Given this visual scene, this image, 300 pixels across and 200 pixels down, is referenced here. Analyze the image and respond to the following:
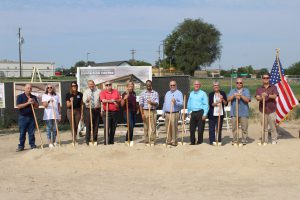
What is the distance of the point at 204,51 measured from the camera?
2324 inches

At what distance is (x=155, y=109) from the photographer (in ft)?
33.7

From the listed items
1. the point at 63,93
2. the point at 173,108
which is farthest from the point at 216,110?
the point at 63,93

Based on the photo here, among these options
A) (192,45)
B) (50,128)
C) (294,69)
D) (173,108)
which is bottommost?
(50,128)

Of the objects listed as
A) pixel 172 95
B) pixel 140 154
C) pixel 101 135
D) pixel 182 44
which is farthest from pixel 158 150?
pixel 182 44

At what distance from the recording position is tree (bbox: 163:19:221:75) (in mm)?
57481

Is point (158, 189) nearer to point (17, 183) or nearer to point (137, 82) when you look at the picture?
point (17, 183)

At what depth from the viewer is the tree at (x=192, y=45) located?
57481mm

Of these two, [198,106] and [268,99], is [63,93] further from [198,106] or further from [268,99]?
[268,99]

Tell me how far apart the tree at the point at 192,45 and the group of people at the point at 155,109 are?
46.6 m

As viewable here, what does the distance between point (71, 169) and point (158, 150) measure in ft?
6.29

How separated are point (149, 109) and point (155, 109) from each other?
27cm

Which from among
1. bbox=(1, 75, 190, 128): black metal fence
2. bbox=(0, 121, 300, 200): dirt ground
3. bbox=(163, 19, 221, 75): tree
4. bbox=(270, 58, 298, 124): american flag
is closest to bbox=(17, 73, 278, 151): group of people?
bbox=(0, 121, 300, 200): dirt ground

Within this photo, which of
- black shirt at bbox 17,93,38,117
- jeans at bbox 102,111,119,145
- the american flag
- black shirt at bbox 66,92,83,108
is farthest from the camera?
the american flag

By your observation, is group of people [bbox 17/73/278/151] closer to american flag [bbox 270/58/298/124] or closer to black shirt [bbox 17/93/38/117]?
black shirt [bbox 17/93/38/117]
